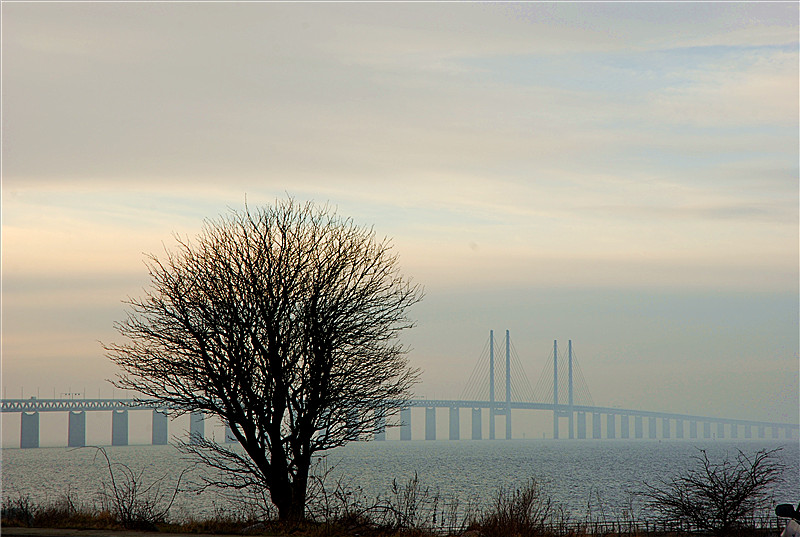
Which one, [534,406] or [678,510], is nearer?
[678,510]

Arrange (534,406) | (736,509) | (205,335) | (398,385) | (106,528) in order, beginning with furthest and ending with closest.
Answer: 1. (534,406)
2. (398,385)
3. (205,335)
4. (736,509)
5. (106,528)

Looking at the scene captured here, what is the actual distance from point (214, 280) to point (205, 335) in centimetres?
129

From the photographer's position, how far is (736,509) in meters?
16.9

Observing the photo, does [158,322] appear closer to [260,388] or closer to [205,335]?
[205,335]

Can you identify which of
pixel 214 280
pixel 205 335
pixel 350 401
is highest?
pixel 214 280

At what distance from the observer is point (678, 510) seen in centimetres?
1723

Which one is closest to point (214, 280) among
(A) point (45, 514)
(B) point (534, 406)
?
(A) point (45, 514)

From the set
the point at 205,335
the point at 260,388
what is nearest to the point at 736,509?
the point at 260,388

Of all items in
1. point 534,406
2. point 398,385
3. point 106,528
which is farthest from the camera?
point 534,406

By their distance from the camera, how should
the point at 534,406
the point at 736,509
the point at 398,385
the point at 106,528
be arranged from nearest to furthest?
the point at 106,528, the point at 736,509, the point at 398,385, the point at 534,406

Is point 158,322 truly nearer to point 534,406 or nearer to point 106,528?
point 106,528

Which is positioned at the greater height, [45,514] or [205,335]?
[205,335]

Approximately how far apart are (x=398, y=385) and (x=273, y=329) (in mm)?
3454

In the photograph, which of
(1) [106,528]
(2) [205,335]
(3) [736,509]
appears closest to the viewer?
(1) [106,528]
